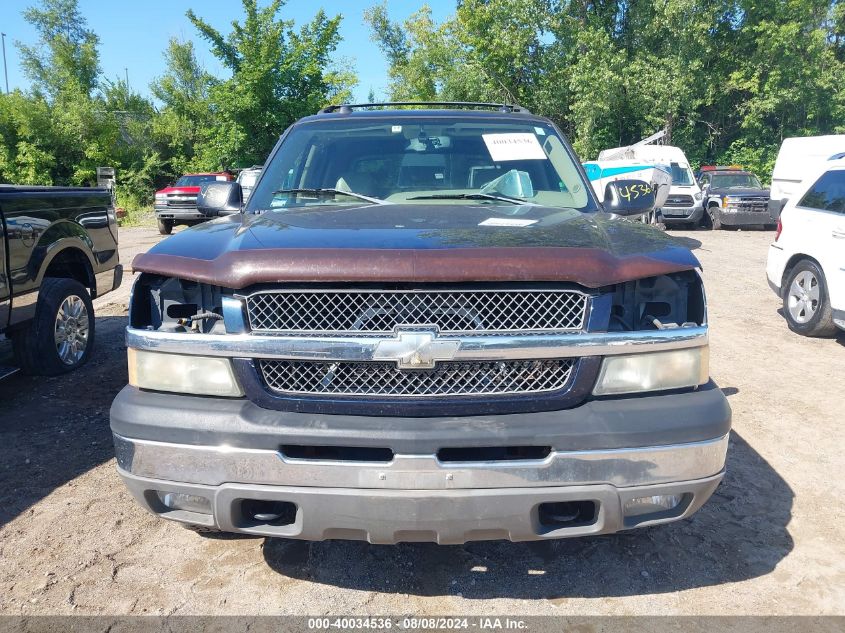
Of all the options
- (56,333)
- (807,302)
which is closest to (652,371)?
(56,333)

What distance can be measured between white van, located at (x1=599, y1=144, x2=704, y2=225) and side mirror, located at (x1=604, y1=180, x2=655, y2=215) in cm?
1605

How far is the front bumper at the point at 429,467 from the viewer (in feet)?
7.25

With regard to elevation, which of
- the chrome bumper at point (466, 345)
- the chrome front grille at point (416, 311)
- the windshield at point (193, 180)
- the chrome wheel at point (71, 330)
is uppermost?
the chrome front grille at point (416, 311)

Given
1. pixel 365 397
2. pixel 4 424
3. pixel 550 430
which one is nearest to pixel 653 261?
pixel 550 430

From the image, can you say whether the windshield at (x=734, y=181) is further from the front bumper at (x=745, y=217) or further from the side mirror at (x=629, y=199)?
the side mirror at (x=629, y=199)

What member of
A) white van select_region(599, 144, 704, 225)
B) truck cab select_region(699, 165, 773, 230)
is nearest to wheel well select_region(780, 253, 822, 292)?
white van select_region(599, 144, 704, 225)

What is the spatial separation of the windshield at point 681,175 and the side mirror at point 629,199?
1759 centimetres

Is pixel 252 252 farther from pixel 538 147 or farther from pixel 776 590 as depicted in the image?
pixel 776 590

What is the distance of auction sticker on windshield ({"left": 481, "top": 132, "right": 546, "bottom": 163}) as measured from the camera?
3648mm

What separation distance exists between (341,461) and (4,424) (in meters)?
3.46

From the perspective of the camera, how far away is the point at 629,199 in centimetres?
350

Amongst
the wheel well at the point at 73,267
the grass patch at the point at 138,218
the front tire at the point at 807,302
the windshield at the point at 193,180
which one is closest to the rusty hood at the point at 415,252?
the wheel well at the point at 73,267

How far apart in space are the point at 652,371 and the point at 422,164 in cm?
179

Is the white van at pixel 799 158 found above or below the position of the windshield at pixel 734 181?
above
